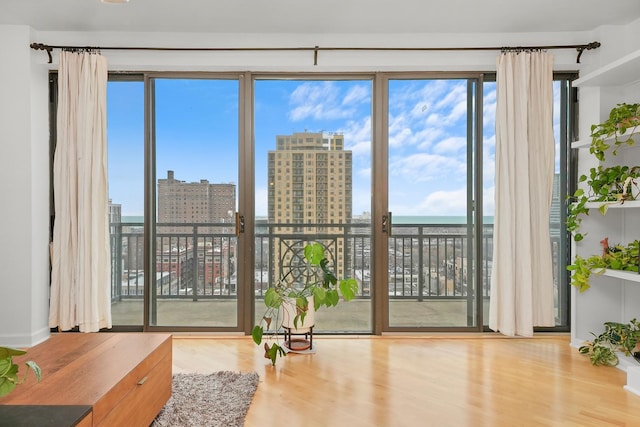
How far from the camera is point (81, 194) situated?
310cm

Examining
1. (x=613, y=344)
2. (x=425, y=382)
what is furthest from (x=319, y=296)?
(x=613, y=344)

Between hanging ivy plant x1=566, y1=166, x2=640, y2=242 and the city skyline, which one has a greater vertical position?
the city skyline

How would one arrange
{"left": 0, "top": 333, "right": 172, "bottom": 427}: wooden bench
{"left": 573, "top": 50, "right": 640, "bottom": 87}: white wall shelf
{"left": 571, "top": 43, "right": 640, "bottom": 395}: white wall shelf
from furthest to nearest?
{"left": 571, "top": 43, "right": 640, "bottom": 395}: white wall shelf < {"left": 573, "top": 50, "right": 640, "bottom": 87}: white wall shelf < {"left": 0, "top": 333, "right": 172, "bottom": 427}: wooden bench

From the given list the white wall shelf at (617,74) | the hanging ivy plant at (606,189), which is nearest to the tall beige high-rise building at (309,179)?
the hanging ivy plant at (606,189)

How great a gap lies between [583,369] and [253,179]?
280 centimetres

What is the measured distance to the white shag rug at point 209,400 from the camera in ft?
6.46

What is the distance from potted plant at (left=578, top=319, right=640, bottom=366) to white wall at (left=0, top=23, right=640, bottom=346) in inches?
80.7

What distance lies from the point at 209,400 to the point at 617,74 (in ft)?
11.2

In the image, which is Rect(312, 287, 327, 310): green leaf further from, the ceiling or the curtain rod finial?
the curtain rod finial

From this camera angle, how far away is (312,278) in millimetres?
3518

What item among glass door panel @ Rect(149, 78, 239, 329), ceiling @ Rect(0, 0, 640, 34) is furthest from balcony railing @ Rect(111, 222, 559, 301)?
ceiling @ Rect(0, 0, 640, 34)

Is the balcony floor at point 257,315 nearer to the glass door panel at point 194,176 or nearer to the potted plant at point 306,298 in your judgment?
the glass door panel at point 194,176

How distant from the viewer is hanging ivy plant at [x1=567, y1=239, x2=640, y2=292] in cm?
273

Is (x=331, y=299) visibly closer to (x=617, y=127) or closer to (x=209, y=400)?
(x=209, y=400)
